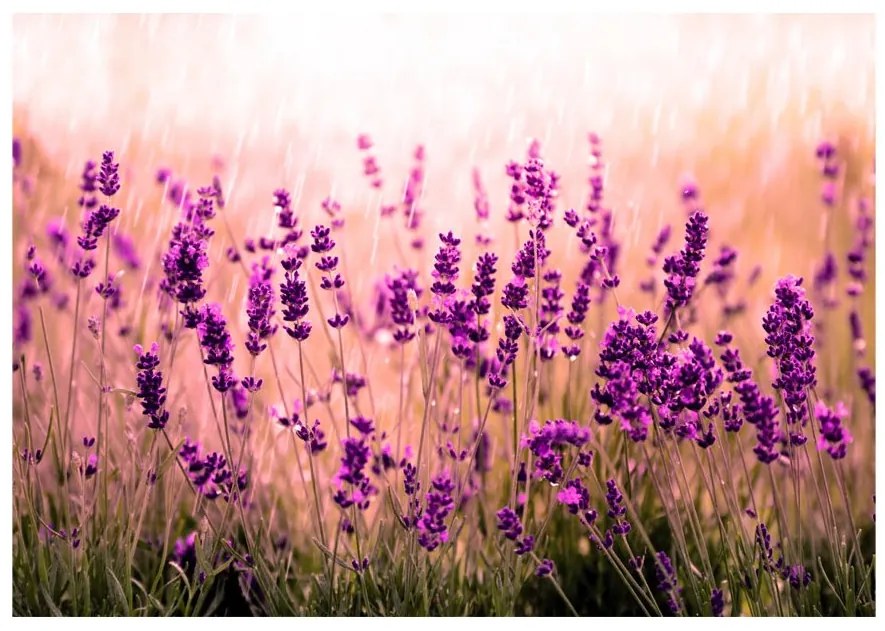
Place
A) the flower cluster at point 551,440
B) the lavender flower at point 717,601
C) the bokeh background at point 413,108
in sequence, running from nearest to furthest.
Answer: the flower cluster at point 551,440 < the lavender flower at point 717,601 < the bokeh background at point 413,108

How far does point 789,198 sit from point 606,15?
69 centimetres

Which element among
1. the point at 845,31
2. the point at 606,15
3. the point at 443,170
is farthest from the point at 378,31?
the point at 845,31

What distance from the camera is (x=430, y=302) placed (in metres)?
2.06

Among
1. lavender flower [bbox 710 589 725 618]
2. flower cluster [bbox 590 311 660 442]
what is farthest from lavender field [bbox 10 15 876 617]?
flower cluster [bbox 590 311 660 442]

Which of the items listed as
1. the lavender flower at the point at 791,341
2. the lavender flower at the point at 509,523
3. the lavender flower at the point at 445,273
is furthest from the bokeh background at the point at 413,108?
the lavender flower at the point at 509,523

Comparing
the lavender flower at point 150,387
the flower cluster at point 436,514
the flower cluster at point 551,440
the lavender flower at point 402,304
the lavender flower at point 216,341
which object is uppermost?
the lavender flower at point 402,304

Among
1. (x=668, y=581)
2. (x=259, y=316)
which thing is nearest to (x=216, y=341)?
(x=259, y=316)

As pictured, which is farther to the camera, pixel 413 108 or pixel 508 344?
pixel 413 108

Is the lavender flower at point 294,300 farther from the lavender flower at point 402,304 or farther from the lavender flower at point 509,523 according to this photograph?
the lavender flower at point 509,523

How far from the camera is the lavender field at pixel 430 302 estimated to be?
1901 mm

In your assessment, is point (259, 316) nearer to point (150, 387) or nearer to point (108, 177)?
point (150, 387)

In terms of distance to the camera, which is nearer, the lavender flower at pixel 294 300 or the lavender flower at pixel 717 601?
the lavender flower at pixel 294 300

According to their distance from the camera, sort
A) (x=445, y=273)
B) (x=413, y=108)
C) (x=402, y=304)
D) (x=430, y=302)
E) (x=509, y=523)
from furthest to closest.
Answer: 1. (x=413, y=108)
2. (x=430, y=302)
3. (x=402, y=304)
4. (x=445, y=273)
5. (x=509, y=523)

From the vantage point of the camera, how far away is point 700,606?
1.92 meters
